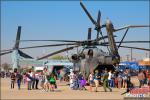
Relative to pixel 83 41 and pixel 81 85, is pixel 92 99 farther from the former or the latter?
pixel 83 41

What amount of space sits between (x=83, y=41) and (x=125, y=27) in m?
7.87

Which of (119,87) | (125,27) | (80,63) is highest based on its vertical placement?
(125,27)

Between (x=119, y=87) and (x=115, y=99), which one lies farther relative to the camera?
(x=119, y=87)

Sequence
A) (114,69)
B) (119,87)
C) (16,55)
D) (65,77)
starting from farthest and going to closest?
(16,55)
(65,77)
(114,69)
(119,87)

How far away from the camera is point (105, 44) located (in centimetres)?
2873

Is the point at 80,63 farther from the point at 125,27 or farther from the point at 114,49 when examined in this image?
the point at 125,27

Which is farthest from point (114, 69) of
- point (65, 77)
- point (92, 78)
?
point (65, 77)

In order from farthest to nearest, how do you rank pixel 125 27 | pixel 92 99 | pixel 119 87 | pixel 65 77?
pixel 65 77 → pixel 119 87 → pixel 125 27 → pixel 92 99

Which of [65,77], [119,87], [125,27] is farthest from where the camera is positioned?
[65,77]

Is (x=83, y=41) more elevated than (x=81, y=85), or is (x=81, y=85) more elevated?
(x=83, y=41)

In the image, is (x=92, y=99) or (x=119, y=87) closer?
(x=92, y=99)

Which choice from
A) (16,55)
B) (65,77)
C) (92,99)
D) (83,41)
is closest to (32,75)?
(83,41)

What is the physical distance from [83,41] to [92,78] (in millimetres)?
5169

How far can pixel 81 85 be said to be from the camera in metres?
25.9
